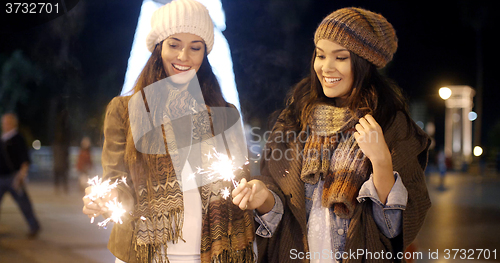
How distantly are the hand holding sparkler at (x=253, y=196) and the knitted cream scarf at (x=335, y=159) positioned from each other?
0.72 ft

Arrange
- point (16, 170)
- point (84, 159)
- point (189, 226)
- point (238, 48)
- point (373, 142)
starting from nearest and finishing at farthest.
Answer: point (373, 142)
point (189, 226)
point (238, 48)
point (16, 170)
point (84, 159)

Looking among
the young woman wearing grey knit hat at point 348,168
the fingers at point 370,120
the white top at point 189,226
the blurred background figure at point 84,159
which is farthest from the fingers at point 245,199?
the blurred background figure at point 84,159

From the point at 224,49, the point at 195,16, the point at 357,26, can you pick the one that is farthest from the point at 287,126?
the point at 224,49

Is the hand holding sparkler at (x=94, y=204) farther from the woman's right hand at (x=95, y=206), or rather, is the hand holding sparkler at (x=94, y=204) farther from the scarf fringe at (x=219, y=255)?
the scarf fringe at (x=219, y=255)

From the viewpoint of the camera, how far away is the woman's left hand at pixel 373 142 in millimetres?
1668

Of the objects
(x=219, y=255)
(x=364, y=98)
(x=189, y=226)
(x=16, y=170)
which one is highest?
(x=16, y=170)

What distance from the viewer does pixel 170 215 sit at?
172cm

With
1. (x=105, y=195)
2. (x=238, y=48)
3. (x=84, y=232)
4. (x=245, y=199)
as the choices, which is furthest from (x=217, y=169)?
(x=84, y=232)

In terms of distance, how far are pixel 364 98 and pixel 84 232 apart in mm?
5486

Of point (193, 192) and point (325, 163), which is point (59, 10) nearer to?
point (193, 192)

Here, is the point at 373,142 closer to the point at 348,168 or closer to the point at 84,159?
the point at 348,168

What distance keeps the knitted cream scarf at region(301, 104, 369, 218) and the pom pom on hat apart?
31 cm

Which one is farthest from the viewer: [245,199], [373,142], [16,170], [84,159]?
[84,159]

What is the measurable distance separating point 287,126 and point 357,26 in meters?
0.62
